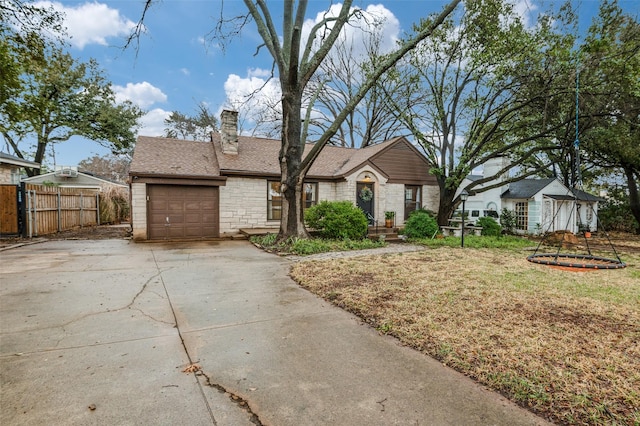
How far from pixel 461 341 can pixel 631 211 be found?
2143 cm

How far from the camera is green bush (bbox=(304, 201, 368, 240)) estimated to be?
1105 cm

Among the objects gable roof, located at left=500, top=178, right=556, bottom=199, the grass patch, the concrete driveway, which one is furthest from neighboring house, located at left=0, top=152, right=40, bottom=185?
gable roof, located at left=500, top=178, right=556, bottom=199

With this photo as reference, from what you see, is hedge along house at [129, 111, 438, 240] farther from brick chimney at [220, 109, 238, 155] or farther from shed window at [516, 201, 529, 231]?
shed window at [516, 201, 529, 231]

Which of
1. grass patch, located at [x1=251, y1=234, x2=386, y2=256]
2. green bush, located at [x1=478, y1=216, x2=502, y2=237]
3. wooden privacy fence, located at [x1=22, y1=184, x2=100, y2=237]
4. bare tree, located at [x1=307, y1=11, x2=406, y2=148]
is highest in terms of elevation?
bare tree, located at [x1=307, y1=11, x2=406, y2=148]

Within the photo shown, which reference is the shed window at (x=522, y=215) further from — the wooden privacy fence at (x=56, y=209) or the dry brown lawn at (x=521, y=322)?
the wooden privacy fence at (x=56, y=209)

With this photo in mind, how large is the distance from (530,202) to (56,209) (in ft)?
69.3

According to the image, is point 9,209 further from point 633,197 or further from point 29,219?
point 633,197

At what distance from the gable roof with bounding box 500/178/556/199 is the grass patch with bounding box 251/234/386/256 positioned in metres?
8.48

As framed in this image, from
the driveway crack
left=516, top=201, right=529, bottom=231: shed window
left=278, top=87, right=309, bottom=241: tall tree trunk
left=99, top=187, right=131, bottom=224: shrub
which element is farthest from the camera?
left=99, top=187, right=131, bottom=224: shrub

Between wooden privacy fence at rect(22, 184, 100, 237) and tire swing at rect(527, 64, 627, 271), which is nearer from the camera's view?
tire swing at rect(527, 64, 627, 271)

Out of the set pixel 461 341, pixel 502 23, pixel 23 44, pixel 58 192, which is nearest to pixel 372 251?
pixel 461 341

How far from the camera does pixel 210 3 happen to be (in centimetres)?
990

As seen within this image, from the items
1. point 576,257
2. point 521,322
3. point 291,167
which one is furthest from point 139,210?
point 576,257

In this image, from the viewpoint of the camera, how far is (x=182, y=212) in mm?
12141
